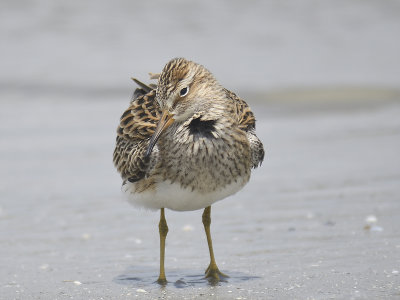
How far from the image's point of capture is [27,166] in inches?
405

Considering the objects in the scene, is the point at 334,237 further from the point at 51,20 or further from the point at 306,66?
the point at 51,20

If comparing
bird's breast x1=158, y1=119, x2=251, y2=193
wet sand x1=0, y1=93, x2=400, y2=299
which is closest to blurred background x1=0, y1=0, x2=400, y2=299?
wet sand x1=0, y1=93, x2=400, y2=299

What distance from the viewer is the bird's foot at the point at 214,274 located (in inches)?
248

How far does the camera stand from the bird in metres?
5.96

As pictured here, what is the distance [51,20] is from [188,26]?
2959mm

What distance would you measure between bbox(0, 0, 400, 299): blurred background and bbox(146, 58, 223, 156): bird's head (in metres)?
1.30

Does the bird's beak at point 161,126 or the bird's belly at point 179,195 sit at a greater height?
the bird's beak at point 161,126

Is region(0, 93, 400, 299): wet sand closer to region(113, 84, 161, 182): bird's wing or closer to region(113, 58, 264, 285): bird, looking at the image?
region(113, 58, 264, 285): bird

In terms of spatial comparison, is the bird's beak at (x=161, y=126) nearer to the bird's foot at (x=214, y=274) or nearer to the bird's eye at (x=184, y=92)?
the bird's eye at (x=184, y=92)

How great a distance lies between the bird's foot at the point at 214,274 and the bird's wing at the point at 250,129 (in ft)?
2.88

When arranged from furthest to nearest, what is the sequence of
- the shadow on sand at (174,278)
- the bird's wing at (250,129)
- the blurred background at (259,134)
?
the blurred background at (259,134), the bird's wing at (250,129), the shadow on sand at (174,278)

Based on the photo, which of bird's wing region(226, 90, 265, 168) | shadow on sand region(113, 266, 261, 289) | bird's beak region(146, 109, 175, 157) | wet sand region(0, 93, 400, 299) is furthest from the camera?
bird's wing region(226, 90, 265, 168)

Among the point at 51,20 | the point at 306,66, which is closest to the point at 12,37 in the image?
the point at 51,20

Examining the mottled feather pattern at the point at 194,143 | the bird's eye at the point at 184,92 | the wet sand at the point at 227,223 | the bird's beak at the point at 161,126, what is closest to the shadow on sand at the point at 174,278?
the wet sand at the point at 227,223
